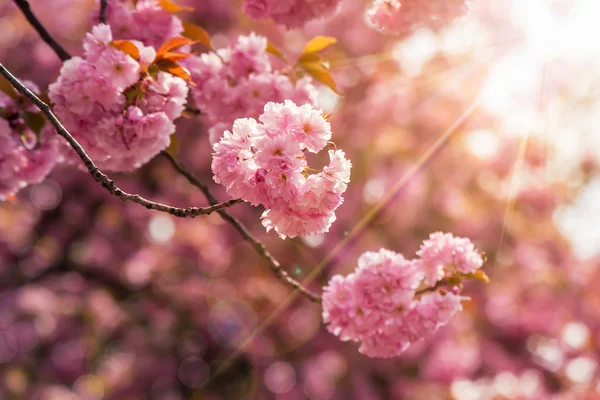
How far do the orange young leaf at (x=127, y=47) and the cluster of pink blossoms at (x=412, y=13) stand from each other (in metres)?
0.85

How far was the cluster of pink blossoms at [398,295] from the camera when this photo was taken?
148 centimetres

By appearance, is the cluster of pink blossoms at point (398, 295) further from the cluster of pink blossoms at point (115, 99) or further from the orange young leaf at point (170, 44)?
the orange young leaf at point (170, 44)

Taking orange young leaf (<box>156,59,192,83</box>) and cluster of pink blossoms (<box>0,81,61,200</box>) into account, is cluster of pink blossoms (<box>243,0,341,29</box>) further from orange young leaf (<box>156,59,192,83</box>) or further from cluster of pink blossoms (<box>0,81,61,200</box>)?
cluster of pink blossoms (<box>0,81,61,200</box>)

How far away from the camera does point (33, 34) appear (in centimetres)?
570

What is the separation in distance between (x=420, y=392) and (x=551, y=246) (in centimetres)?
224

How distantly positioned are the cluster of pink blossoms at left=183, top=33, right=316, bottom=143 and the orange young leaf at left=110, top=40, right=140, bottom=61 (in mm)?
342

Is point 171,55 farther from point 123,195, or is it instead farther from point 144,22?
point 123,195

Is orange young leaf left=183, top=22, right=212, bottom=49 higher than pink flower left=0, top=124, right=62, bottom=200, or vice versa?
orange young leaf left=183, top=22, right=212, bottom=49

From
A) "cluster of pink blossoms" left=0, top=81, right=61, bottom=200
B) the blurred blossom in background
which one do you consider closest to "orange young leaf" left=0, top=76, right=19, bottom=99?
"cluster of pink blossoms" left=0, top=81, right=61, bottom=200

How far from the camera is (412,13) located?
69.6 inches

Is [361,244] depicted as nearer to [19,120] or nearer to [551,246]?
[551,246]

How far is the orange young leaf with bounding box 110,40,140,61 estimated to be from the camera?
1353mm

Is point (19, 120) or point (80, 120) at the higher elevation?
point (80, 120)

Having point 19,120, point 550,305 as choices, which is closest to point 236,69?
point 19,120
